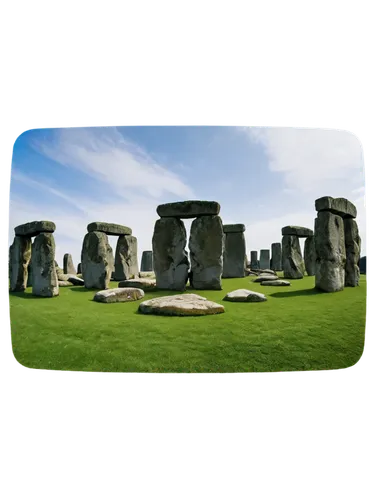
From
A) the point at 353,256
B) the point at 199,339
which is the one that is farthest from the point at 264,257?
the point at 199,339

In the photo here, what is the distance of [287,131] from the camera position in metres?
1.99

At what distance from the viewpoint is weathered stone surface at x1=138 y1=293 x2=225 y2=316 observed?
2.28 meters

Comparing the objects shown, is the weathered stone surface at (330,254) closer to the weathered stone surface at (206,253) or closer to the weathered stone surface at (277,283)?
the weathered stone surface at (277,283)

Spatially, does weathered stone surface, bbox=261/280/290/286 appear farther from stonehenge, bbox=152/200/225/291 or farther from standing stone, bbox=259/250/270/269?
stonehenge, bbox=152/200/225/291

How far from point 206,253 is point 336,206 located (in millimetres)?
1748

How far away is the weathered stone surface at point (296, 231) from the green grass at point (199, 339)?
24.0 inches

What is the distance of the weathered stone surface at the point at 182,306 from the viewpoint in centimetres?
228

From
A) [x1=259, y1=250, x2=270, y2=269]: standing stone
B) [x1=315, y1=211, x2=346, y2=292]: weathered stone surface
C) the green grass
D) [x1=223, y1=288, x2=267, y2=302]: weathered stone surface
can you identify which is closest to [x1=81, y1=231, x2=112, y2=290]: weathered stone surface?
[x1=259, y1=250, x2=270, y2=269]: standing stone

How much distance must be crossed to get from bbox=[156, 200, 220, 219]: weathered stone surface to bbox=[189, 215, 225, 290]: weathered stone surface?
19.1 inches

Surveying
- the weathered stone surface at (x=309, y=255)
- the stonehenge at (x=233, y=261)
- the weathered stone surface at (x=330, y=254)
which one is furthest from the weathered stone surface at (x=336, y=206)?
the stonehenge at (x=233, y=261)

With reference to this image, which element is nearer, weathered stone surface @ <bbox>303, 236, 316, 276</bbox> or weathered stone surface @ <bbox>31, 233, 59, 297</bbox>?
weathered stone surface @ <bbox>31, 233, 59, 297</bbox>

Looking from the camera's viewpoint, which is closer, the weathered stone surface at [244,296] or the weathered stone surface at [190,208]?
the weathered stone surface at [190,208]

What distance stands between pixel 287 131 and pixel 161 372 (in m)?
2.02

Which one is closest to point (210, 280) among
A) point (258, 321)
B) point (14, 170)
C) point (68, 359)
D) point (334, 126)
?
point (258, 321)
